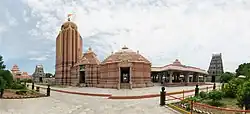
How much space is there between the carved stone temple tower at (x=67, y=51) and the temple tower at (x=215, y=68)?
1027 inches

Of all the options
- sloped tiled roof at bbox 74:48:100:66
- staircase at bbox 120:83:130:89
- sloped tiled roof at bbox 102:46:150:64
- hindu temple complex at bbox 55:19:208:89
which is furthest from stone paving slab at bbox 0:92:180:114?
sloped tiled roof at bbox 74:48:100:66

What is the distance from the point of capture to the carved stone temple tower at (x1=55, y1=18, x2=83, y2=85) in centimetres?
3844

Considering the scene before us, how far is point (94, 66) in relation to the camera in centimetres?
3331

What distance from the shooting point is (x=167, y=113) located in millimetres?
10250

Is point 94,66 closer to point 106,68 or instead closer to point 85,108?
point 106,68

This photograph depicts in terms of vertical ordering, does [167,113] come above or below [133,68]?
below

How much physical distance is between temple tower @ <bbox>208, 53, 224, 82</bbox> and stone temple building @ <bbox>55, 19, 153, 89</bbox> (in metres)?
20.8

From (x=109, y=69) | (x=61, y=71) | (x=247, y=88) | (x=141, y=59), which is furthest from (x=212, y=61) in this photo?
(x=247, y=88)

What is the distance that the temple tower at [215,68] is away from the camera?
46.0 meters

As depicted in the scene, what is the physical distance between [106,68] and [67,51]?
36.2ft

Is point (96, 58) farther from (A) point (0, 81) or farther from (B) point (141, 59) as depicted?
(A) point (0, 81)

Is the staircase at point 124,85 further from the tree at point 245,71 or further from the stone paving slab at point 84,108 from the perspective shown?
the stone paving slab at point 84,108

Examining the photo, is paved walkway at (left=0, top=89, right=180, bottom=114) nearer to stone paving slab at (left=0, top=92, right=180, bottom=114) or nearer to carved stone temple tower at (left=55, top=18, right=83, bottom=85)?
stone paving slab at (left=0, top=92, right=180, bottom=114)

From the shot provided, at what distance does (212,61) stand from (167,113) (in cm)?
4036
